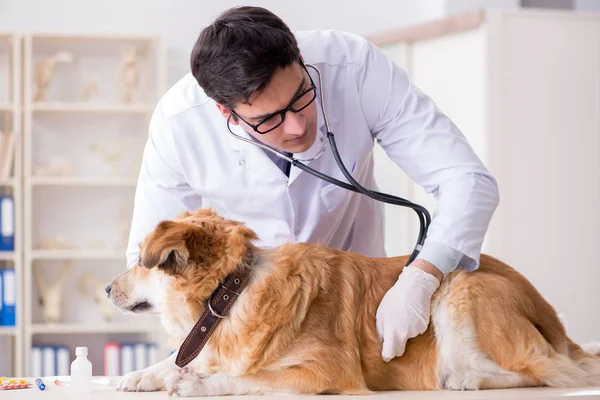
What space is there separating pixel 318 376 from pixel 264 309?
0.56 feet

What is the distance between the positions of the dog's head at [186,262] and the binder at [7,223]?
3.04 m

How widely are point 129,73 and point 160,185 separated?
9.04 ft

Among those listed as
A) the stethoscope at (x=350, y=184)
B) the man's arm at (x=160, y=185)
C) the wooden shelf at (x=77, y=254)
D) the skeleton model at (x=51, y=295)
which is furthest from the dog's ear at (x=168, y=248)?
the skeleton model at (x=51, y=295)

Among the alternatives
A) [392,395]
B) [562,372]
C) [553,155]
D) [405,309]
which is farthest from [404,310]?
[553,155]

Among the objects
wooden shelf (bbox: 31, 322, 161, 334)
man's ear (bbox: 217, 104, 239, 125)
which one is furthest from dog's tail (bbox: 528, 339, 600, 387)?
wooden shelf (bbox: 31, 322, 161, 334)

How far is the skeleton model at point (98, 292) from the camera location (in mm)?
4789

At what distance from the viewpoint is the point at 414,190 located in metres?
4.48

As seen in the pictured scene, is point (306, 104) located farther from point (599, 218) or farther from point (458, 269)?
point (599, 218)

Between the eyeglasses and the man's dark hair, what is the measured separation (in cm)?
7

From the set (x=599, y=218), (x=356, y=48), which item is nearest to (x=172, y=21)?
(x=599, y=218)

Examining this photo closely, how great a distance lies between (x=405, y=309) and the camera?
1671mm

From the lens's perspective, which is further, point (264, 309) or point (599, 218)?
point (599, 218)

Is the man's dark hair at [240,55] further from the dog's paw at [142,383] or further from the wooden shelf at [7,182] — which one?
the wooden shelf at [7,182]

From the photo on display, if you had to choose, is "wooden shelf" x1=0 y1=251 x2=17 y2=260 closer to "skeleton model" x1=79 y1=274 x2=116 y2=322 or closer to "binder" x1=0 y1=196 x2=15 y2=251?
"binder" x1=0 y1=196 x2=15 y2=251
